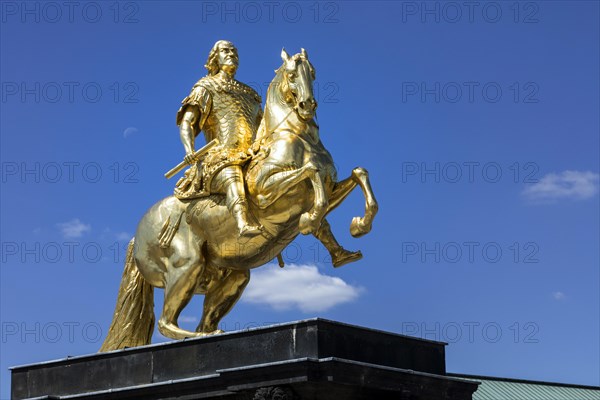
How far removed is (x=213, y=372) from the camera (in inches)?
677

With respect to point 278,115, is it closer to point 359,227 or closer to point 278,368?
point 359,227

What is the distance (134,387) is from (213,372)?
111 centimetres

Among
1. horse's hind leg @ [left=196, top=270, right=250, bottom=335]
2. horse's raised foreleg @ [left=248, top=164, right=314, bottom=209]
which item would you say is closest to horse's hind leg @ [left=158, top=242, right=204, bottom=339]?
horse's hind leg @ [left=196, top=270, right=250, bottom=335]

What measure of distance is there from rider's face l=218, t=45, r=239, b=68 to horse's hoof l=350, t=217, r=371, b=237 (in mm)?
3217

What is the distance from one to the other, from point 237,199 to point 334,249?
55.8 inches

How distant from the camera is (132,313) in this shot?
20078 mm

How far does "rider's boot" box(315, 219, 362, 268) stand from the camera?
19.0 meters

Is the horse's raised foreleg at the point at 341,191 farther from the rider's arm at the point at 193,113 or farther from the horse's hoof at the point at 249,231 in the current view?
the rider's arm at the point at 193,113

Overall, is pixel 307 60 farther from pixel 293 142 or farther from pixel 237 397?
pixel 237 397

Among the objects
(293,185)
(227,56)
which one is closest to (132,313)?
(293,185)

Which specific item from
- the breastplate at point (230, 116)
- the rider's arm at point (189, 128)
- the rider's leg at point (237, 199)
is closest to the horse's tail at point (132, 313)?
the rider's arm at point (189, 128)

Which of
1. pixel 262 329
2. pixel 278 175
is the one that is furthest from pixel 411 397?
pixel 278 175

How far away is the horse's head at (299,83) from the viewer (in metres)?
18.8

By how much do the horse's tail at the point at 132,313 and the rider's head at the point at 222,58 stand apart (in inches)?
99.5
